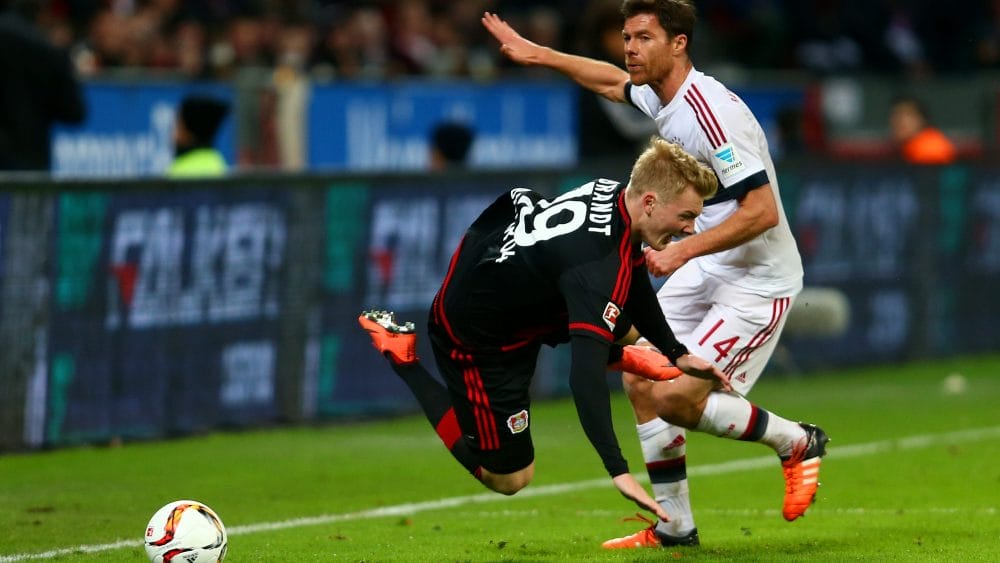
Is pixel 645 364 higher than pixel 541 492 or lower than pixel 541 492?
higher

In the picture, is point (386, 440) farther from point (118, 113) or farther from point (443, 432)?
point (118, 113)

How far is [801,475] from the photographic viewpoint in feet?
26.7

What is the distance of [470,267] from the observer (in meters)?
7.55

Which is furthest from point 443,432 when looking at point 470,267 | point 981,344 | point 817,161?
point 981,344

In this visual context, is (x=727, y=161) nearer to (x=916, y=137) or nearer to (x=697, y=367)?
(x=697, y=367)

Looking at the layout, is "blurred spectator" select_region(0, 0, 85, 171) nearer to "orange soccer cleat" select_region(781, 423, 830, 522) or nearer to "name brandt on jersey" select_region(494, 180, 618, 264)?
"name brandt on jersey" select_region(494, 180, 618, 264)

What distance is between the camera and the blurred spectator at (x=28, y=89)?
12.8m

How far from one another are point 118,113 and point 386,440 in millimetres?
5511

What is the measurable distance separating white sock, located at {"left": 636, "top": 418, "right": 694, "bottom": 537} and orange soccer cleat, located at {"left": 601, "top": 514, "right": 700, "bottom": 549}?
0.02 metres

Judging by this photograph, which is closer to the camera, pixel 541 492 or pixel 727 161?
pixel 727 161

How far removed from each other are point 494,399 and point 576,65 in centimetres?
188

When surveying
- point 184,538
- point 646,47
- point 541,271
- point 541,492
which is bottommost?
point 541,492

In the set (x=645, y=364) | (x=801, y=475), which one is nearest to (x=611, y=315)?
(x=645, y=364)

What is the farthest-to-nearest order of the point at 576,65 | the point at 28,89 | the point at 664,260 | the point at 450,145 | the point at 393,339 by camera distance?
the point at 450,145, the point at 28,89, the point at 576,65, the point at 393,339, the point at 664,260
